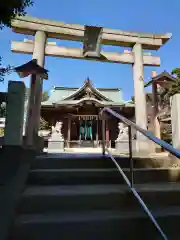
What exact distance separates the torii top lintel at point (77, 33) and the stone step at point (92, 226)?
257 inches

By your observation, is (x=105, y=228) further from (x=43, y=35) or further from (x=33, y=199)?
(x=43, y=35)

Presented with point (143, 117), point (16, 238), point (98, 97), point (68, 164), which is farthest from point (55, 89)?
point (16, 238)

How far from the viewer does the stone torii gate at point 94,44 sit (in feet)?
23.4

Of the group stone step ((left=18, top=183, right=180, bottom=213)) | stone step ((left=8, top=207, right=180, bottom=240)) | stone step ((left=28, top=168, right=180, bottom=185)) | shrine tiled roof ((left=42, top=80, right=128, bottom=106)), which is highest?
shrine tiled roof ((left=42, top=80, right=128, bottom=106))

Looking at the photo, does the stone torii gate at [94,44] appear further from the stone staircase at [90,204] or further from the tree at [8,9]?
the stone staircase at [90,204]

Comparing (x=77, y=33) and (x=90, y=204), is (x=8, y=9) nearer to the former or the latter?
(x=90, y=204)

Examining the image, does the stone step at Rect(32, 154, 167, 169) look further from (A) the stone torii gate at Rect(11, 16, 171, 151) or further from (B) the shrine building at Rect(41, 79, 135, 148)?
(B) the shrine building at Rect(41, 79, 135, 148)

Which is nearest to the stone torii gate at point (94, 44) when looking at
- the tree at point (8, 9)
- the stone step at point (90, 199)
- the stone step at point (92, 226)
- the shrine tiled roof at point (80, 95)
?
the tree at point (8, 9)

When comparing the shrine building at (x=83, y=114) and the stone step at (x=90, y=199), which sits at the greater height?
the shrine building at (x=83, y=114)

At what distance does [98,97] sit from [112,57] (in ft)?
20.8

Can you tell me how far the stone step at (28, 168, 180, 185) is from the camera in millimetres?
2617

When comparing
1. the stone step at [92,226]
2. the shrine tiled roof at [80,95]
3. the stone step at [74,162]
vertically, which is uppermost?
the shrine tiled roof at [80,95]

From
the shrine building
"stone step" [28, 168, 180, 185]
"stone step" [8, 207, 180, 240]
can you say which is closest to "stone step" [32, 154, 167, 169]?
"stone step" [28, 168, 180, 185]

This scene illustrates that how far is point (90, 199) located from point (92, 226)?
0.33m
